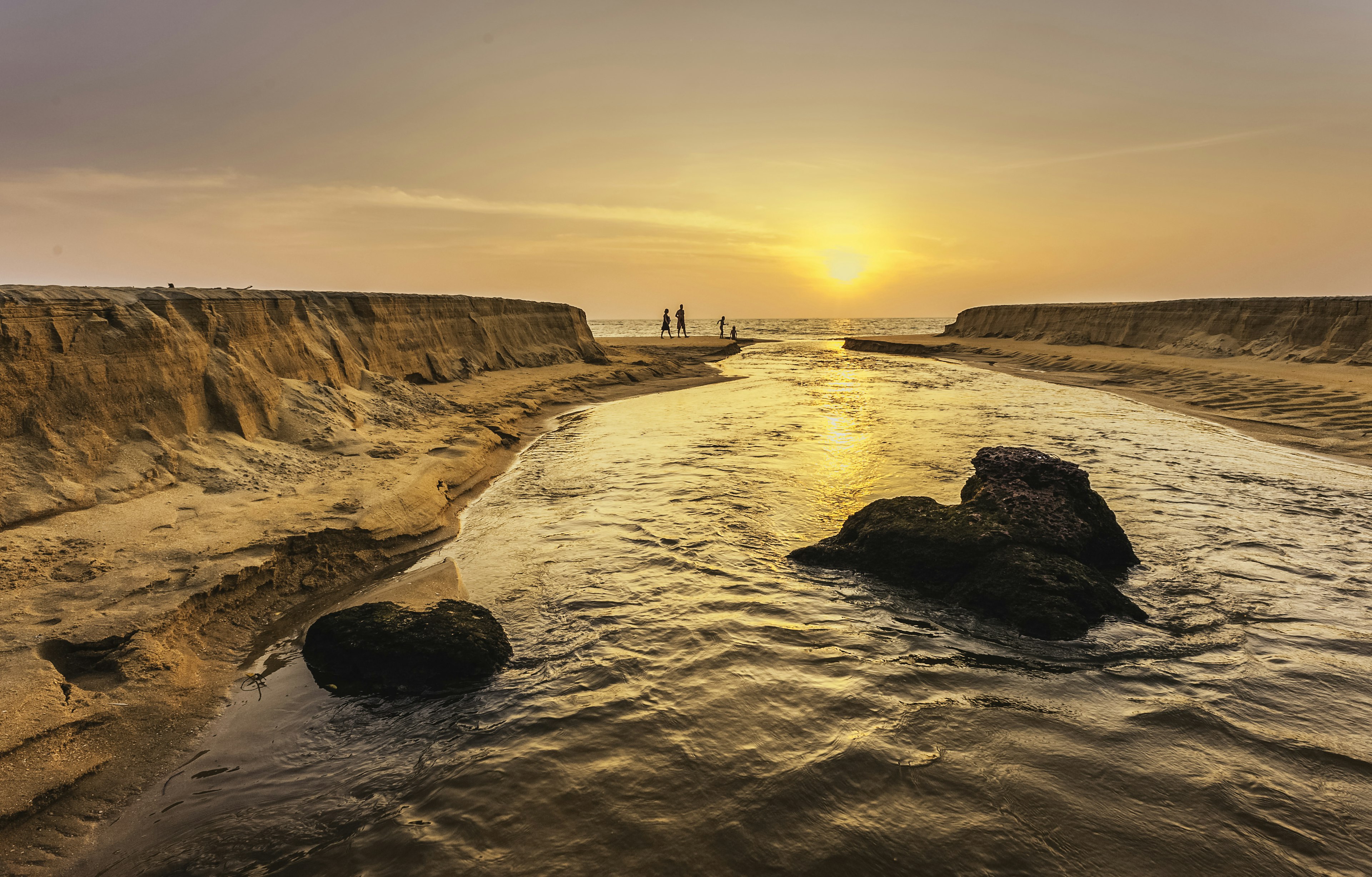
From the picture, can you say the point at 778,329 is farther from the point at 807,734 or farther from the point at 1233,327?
the point at 807,734

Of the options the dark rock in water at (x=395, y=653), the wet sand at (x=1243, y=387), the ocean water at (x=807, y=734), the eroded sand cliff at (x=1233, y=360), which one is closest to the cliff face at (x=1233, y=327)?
the eroded sand cliff at (x=1233, y=360)

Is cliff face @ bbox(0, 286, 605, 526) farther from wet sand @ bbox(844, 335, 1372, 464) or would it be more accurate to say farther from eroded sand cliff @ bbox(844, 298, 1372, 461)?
eroded sand cliff @ bbox(844, 298, 1372, 461)

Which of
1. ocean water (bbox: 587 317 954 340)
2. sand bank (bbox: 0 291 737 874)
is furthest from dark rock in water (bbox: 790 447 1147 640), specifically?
ocean water (bbox: 587 317 954 340)

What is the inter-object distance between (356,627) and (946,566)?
5111 millimetres

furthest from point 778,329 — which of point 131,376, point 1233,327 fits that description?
point 131,376

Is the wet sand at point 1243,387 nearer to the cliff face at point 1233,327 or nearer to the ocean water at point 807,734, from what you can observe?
the cliff face at point 1233,327

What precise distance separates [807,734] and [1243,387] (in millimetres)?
20456

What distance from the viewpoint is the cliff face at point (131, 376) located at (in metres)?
5.99

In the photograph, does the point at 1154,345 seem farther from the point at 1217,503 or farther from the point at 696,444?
the point at 696,444

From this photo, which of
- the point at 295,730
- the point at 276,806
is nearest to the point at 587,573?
the point at 295,730

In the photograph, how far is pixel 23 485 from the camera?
562 centimetres

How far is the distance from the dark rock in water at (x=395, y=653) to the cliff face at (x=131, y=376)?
345 centimetres

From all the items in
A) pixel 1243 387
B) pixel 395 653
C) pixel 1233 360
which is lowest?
pixel 395 653

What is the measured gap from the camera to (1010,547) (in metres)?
5.47
